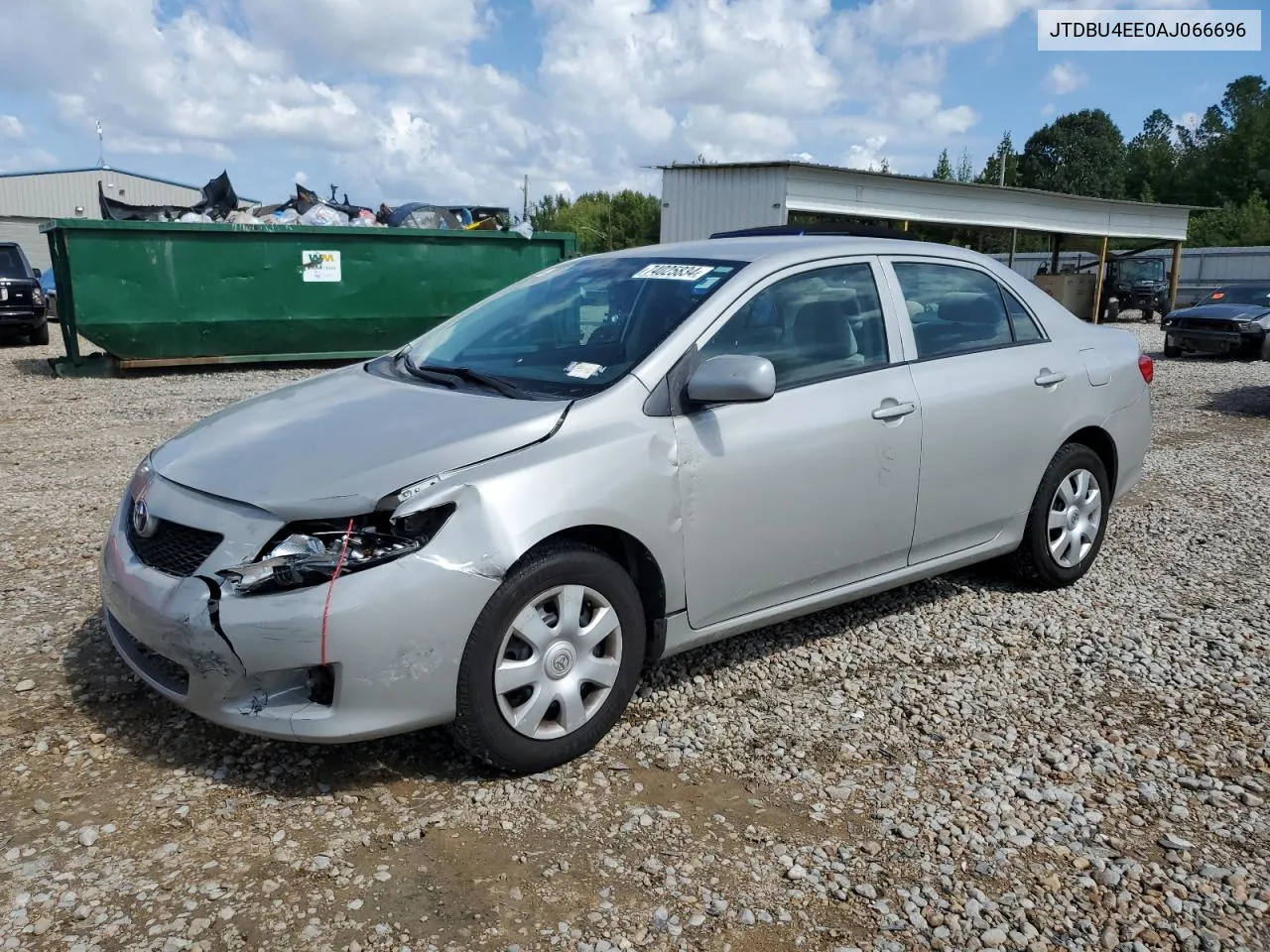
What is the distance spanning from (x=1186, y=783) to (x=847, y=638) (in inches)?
58.5

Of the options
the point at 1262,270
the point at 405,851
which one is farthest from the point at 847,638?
the point at 1262,270

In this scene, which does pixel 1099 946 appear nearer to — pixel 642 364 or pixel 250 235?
pixel 642 364

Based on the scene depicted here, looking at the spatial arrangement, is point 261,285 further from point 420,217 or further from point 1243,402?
Answer: point 1243,402

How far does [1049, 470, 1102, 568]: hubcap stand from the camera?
4.97 metres

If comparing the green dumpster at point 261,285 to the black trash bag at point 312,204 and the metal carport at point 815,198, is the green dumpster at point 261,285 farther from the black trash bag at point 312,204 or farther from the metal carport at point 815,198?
the metal carport at point 815,198

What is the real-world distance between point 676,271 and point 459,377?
0.95 metres

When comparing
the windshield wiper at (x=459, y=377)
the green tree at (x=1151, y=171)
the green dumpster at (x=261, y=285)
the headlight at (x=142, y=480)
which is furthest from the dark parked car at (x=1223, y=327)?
the green tree at (x=1151, y=171)

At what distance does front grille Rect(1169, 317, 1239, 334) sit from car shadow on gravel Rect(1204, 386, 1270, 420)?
3931 millimetres

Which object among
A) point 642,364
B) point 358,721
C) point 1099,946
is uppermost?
point 642,364

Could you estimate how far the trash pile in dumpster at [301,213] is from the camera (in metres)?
13.6

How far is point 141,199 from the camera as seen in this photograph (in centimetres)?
4569

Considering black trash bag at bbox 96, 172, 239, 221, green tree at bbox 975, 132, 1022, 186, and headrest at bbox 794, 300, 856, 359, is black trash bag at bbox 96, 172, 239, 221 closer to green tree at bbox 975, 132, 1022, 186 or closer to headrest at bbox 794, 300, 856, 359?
headrest at bbox 794, 300, 856, 359

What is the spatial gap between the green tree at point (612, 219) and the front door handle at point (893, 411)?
50.4 m

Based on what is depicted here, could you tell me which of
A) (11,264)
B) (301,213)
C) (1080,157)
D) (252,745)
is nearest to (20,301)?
(11,264)
